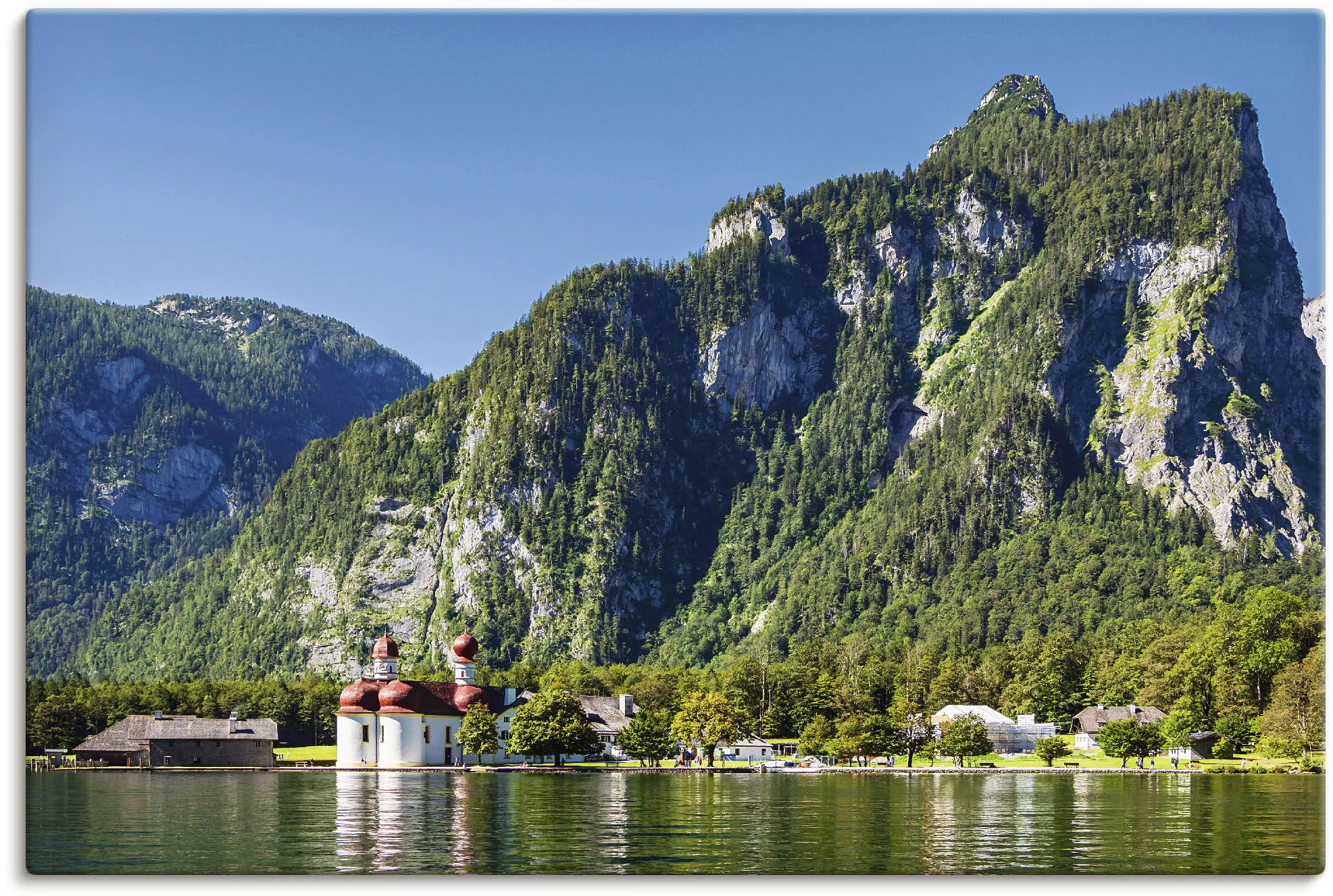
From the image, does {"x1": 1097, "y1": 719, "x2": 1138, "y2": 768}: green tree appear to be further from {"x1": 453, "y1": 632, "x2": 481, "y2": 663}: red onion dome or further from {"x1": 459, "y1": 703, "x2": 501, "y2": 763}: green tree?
{"x1": 453, "y1": 632, "x2": 481, "y2": 663}: red onion dome

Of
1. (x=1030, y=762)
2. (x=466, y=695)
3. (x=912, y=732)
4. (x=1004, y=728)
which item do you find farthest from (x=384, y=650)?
(x=1030, y=762)

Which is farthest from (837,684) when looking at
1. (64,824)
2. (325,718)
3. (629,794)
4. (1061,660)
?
(64,824)

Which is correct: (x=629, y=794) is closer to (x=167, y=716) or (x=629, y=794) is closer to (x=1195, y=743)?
(x=1195, y=743)

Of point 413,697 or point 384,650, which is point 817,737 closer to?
point 413,697

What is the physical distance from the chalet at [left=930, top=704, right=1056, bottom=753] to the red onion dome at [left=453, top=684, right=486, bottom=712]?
114 ft

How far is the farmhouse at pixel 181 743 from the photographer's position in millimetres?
112625

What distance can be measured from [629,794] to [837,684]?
60418 mm

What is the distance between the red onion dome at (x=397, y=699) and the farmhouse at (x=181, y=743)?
9716 mm

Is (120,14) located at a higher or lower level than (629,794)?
higher

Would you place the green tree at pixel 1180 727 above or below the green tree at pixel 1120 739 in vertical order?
above

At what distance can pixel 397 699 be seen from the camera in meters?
110

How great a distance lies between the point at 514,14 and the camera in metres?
35.9

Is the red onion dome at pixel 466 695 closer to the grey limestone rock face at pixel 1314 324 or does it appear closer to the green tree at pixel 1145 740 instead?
the green tree at pixel 1145 740

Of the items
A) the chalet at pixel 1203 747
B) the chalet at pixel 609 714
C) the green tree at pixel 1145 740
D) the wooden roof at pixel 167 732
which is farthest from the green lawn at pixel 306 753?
the chalet at pixel 1203 747
